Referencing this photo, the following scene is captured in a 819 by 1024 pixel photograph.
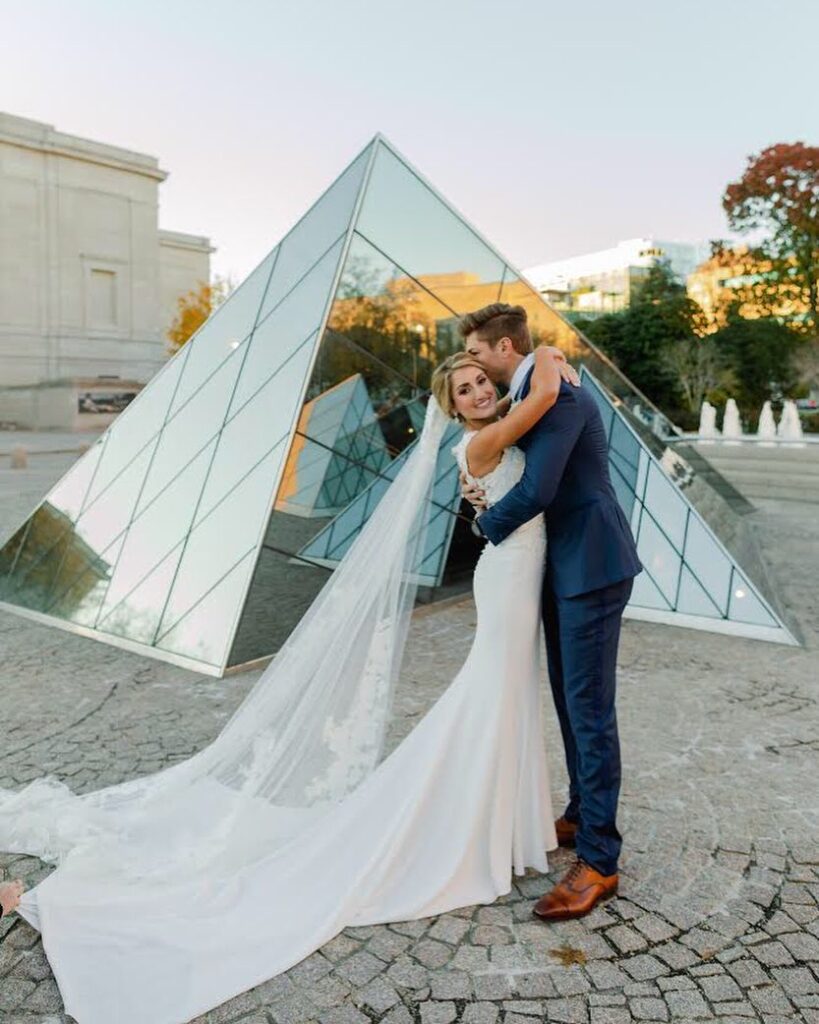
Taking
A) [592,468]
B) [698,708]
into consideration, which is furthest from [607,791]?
[698,708]

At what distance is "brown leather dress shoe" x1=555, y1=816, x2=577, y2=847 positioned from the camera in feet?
11.4

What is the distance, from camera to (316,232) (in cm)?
784

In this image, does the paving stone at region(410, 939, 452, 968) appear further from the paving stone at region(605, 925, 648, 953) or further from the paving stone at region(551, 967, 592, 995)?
the paving stone at region(605, 925, 648, 953)

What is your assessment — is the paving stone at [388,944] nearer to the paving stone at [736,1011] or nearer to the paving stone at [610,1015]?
the paving stone at [610,1015]

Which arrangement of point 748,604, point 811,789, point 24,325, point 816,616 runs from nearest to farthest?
point 811,789, point 748,604, point 816,616, point 24,325

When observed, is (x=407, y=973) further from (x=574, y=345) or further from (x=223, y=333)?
(x=574, y=345)

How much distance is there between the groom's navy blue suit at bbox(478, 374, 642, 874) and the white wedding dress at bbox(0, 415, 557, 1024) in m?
0.13

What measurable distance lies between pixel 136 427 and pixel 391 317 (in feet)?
9.28

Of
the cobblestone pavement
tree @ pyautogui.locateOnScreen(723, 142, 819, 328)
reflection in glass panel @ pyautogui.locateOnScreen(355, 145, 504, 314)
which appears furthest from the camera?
tree @ pyautogui.locateOnScreen(723, 142, 819, 328)

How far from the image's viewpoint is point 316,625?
11.9 ft

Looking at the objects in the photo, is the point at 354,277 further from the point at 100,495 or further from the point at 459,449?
the point at 459,449

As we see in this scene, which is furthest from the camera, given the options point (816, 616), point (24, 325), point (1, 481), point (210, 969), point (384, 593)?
point (24, 325)

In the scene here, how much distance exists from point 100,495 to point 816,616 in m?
6.97

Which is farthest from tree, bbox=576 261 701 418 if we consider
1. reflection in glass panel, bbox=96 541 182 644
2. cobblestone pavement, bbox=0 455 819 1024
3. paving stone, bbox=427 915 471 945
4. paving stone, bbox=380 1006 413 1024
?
paving stone, bbox=380 1006 413 1024
